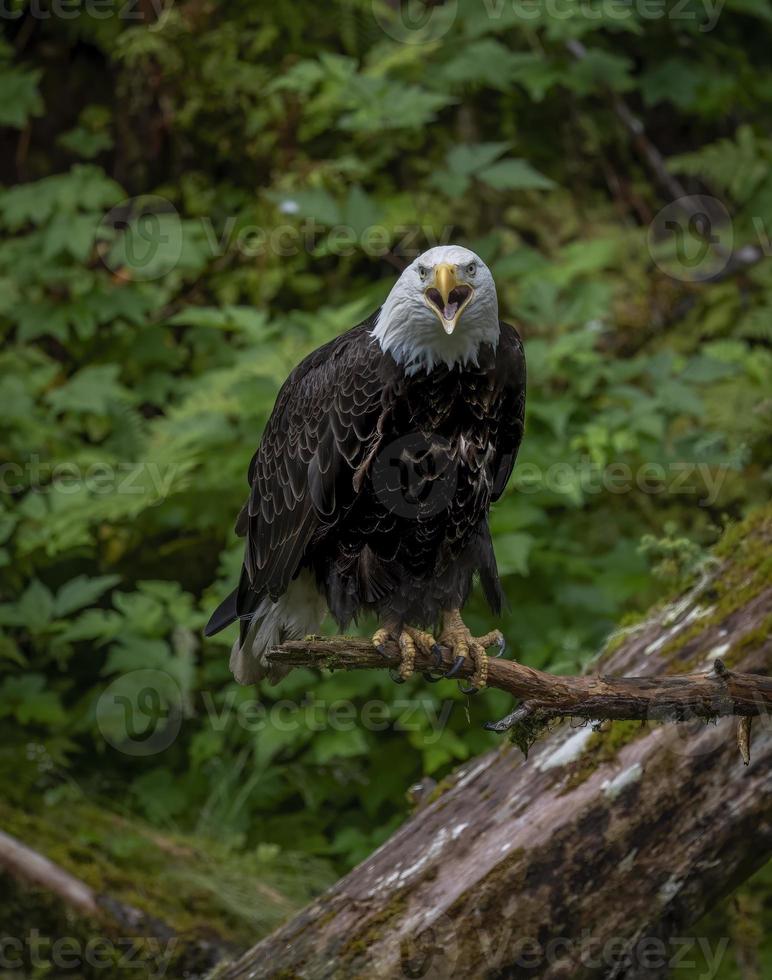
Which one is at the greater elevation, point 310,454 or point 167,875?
point 310,454

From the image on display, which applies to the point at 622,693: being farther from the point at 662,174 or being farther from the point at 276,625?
the point at 662,174

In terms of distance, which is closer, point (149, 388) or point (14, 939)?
point (14, 939)

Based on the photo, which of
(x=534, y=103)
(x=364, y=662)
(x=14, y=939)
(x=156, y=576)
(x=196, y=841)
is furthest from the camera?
(x=534, y=103)

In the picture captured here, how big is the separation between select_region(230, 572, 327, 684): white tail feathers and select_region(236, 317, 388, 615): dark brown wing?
0.09 metres

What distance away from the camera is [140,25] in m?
7.14

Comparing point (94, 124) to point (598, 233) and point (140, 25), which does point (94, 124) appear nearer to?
point (140, 25)

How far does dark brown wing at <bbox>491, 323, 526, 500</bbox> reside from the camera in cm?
350

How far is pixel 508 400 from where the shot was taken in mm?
3596

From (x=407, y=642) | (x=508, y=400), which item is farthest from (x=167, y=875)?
(x=508, y=400)

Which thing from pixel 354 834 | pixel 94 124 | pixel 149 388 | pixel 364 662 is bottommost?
pixel 354 834

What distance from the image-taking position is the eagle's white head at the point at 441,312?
10.5 feet

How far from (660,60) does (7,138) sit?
12.5ft

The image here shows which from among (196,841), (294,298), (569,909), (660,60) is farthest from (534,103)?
(569,909)

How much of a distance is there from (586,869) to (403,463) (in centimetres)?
118
